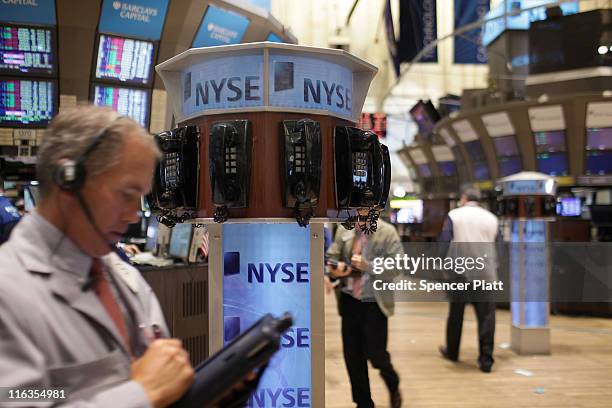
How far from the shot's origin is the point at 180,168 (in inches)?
118

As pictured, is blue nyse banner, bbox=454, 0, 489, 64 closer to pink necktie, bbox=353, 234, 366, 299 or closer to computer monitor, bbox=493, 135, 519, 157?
computer monitor, bbox=493, 135, 519, 157

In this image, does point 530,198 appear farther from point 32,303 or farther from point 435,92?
point 435,92

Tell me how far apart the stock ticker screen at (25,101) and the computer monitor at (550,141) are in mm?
11559

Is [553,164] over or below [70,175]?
over

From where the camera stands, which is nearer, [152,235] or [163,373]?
[163,373]

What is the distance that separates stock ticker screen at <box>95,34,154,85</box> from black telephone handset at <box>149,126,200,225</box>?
389 cm

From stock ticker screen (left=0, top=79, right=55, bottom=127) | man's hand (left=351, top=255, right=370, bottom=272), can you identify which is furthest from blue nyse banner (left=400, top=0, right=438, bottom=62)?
man's hand (left=351, top=255, right=370, bottom=272)

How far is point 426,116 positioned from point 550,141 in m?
5.40

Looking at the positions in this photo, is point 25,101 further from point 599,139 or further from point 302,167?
→ point 599,139

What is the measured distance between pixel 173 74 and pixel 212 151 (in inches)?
29.4

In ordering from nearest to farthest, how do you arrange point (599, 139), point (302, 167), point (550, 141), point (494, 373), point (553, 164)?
point (302, 167) < point (494, 373) < point (599, 139) < point (550, 141) < point (553, 164)

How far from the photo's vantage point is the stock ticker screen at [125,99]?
257 inches

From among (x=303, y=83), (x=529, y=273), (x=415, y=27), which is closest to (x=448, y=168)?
(x=415, y=27)

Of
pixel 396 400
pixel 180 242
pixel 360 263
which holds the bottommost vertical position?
pixel 396 400
